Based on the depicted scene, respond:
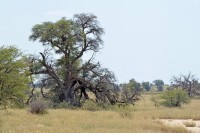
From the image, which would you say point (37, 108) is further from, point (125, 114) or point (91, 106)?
point (91, 106)

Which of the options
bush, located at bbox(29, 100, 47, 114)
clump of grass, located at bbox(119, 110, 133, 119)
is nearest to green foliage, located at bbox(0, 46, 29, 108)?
bush, located at bbox(29, 100, 47, 114)

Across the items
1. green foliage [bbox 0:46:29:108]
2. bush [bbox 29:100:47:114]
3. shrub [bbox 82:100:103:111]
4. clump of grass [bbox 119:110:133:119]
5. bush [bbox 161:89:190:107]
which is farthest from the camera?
bush [bbox 161:89:190:107]

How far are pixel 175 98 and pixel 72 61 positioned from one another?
14.8 meters

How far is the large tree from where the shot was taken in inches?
1596

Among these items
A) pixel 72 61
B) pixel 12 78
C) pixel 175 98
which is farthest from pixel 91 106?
pixel 12 78

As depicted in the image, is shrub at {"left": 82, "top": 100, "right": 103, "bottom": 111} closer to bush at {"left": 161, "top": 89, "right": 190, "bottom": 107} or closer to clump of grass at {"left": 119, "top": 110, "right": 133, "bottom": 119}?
clump of grass at {"left": 119, "top": 110, "right": 133, "bottom": 119}

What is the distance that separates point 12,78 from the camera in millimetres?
21672

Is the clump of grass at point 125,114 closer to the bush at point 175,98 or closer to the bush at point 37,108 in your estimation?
the bush at point 37,108

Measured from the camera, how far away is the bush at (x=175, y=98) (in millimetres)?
47900

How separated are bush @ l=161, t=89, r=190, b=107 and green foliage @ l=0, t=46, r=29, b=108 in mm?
28869

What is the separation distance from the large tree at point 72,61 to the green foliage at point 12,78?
17.5 metres

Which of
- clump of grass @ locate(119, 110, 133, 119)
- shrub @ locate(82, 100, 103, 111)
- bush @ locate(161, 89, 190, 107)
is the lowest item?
clump of grass @ locate(119, 110, 133, 119)

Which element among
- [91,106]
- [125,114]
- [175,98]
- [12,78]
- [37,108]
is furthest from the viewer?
[175,98]

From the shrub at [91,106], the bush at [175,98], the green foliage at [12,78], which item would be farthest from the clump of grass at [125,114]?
the bush at [175,98]
